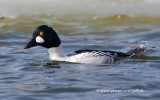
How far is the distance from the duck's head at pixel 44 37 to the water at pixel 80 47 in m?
0.41

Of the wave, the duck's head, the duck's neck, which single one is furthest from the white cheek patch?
the wave

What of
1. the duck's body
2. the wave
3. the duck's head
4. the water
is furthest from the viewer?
the wave

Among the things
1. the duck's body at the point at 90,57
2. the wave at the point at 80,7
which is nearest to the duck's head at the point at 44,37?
the duck's body at the point at 90,57

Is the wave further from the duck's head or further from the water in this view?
the duck's head

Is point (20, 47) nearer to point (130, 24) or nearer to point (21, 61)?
point (21, 61)

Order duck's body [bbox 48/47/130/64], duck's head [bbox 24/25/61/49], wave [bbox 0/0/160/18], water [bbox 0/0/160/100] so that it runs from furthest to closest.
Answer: wave [bbox 0/0/160/18]
duck's head [bbox 24/25/61/49]
duck's body [bbox 48/47/130/64]
water [bbox 0/0/160/100]

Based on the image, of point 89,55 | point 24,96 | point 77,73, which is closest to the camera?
point 24,96

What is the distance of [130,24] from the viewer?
1612cm

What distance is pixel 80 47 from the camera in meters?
13.4

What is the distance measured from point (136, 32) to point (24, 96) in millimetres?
7392

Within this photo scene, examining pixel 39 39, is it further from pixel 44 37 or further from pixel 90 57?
pixel 90 57

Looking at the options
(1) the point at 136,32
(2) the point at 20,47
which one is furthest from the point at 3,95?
(1) the point at 136,32

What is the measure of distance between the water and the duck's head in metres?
0.41

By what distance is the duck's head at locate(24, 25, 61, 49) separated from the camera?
1116 cm
